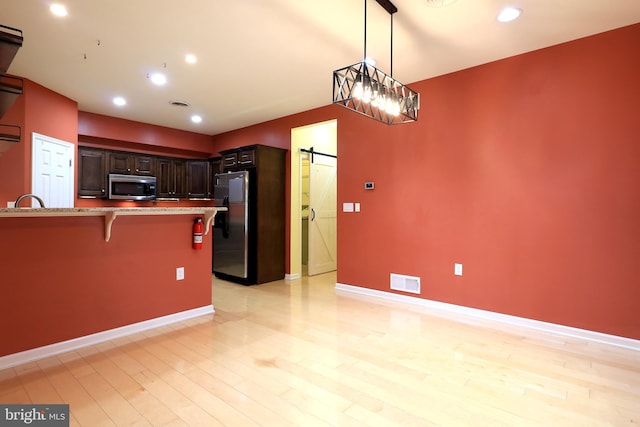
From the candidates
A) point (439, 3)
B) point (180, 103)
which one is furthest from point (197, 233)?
point (439, 3)

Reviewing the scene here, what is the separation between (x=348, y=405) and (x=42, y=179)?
15.3 feet

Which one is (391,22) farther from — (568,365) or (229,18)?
(568,365)

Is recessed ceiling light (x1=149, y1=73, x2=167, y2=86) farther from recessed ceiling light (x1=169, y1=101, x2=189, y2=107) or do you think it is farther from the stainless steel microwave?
the stainless steel microwave

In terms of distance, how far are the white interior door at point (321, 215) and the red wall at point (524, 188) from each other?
145 centimetres

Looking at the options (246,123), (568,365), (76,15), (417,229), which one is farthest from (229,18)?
(568,365)

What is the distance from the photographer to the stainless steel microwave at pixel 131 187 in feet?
18.2

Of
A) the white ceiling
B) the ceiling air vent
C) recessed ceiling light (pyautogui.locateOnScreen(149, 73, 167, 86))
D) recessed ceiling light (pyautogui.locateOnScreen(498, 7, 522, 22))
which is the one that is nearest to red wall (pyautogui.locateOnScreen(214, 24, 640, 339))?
the white ceiling

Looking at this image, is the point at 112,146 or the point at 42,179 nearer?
the point at 42,179

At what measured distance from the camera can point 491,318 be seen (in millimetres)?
3428

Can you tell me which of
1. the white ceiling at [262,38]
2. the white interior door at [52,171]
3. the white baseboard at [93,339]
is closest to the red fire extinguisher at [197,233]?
the white baseboard at [93,339]

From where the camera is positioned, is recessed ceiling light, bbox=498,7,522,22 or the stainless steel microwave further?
the stainless steel microwave

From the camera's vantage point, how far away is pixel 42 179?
418cm

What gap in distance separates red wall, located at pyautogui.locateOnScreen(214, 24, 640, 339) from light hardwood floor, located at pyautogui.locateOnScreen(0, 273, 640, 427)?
0.49m

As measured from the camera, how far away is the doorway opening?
5449 mm
